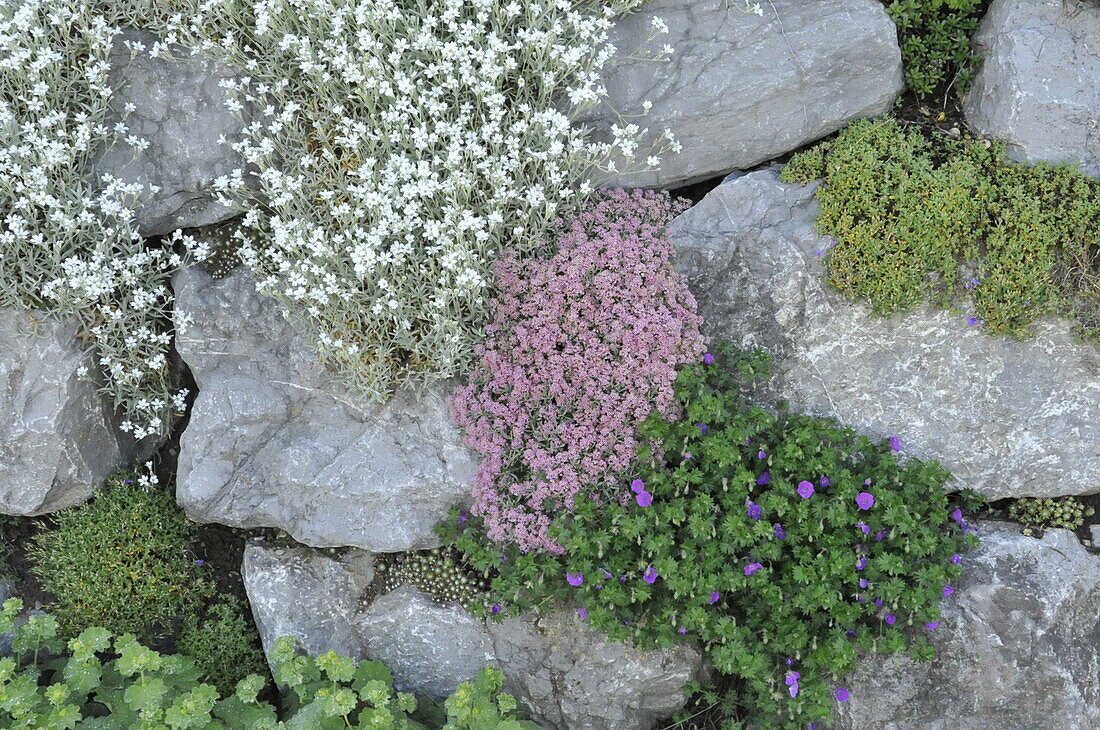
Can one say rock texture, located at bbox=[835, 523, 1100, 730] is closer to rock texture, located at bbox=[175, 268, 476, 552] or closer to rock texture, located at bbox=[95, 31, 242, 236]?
rock texture, located at bbox=[175, 268, 476, 552]

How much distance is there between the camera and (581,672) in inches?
181

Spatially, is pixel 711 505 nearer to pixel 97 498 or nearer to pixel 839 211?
pixel 839 211

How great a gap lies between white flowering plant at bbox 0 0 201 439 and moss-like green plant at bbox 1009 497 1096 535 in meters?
4.64

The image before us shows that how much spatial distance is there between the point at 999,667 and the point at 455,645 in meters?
2.72

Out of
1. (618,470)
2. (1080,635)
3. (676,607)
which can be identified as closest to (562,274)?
(618,470)

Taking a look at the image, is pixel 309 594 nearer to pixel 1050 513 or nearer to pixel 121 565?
pixel 121 565

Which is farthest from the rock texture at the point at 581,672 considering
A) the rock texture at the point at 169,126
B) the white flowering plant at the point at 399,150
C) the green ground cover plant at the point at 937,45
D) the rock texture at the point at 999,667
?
the green ground cover plant at the point at 937,45

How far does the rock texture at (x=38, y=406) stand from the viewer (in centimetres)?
476

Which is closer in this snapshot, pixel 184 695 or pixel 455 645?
pixel 184 695

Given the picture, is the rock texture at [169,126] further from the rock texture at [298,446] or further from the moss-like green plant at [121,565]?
the moss-like green plant at [121,565]

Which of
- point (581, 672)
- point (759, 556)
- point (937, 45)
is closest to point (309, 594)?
point (581, 672)

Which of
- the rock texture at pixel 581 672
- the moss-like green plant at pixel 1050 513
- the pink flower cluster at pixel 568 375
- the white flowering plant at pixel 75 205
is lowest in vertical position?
the rock texture at pixel 581 672

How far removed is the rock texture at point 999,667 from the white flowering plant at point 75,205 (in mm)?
4107

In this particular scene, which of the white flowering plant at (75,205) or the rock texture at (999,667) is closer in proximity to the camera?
the rock texture at (999,667)
